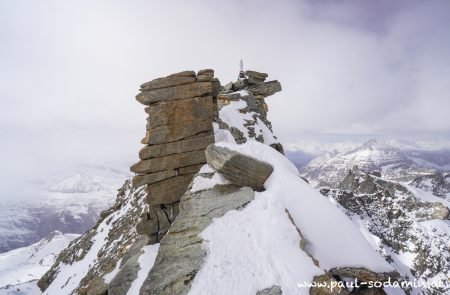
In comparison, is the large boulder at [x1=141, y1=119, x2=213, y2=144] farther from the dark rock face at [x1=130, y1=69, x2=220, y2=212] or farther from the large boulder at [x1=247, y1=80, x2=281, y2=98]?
the large boulder at [x1=247, y1=80, x2=281, y2=98]

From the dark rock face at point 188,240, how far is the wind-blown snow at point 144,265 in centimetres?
276

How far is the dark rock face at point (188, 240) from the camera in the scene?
14.1 m

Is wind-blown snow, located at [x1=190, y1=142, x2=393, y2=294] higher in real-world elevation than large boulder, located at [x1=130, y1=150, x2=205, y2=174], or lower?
lower

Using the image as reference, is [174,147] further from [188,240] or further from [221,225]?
[221,225]

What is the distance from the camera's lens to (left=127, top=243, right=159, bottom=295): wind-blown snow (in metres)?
17.5

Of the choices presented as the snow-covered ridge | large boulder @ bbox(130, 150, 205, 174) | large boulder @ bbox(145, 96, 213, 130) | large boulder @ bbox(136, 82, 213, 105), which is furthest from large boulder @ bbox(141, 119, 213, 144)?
the snow-covered ridge

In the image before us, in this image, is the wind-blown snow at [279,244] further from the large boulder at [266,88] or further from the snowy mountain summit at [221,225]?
the large boulder at [266,88]

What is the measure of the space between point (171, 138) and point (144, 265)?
12549 mm

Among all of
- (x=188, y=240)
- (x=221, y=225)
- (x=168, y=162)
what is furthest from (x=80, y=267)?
(x=221, y=225)

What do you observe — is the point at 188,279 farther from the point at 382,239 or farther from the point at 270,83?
the point at 382,239

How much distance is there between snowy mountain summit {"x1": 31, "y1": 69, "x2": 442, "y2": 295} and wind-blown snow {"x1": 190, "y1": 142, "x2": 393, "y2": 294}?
0.18ft

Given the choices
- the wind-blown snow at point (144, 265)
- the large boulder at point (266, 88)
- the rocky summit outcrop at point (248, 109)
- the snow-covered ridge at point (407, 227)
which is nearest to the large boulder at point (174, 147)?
the rocky summit outcrop at point (248, 109)

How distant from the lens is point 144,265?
20344mm

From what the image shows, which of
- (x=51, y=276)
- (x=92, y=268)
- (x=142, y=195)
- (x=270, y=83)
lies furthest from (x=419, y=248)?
(x=51, y=276)
